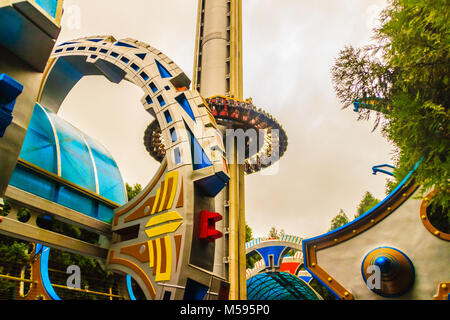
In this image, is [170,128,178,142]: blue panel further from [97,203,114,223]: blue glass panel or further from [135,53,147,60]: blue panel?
[97,203,114,223]: blue glass panel

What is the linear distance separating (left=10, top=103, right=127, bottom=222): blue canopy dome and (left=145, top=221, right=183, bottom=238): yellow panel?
2735 millimetres

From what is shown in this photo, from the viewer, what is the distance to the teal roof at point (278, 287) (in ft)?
92.0

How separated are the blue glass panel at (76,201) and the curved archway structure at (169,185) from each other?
920 mm

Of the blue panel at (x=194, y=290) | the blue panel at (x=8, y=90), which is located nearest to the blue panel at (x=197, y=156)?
the blue panel at (x=194, y=290)

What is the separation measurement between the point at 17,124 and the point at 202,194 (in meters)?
6.85

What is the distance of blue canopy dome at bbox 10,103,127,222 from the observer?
11500 mm

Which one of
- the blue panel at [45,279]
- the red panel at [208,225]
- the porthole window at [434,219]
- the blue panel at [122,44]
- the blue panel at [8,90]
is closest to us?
the blue panel at [8,90]

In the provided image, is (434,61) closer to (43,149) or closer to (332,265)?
(332,265)

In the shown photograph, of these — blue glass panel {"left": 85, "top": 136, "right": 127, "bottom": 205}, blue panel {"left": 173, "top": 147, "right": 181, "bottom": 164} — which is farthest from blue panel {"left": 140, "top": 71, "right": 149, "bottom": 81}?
blue glass panel {"left": 85, "top": 136, "right": 127, "bottom": 205}

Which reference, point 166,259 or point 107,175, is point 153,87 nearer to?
point 107,175

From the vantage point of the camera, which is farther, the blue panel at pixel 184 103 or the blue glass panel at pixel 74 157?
the blue glass panel at pixel 74 157

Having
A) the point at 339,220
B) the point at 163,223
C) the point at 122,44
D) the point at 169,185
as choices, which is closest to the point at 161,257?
the point at 163,223

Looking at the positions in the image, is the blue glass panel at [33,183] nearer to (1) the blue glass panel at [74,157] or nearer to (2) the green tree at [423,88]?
(1) the blue glass panel at [74,157]

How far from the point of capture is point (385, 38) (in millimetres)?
10219
